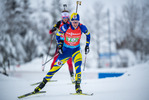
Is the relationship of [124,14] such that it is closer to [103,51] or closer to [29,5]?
[103,51]

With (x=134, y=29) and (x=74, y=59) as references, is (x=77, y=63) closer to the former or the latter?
(x=74, y=59)

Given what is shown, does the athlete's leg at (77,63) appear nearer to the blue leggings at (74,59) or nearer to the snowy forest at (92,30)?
the blue leggings at (74,59)

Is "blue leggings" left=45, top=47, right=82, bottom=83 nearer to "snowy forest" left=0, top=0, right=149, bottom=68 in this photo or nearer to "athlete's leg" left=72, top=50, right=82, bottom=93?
"athlete's leg" left=72, top=50, right=82, bottom=93

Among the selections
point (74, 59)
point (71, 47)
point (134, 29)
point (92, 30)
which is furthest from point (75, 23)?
point (134, 29)

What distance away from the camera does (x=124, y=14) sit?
2284cm

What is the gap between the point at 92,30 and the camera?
843 inches

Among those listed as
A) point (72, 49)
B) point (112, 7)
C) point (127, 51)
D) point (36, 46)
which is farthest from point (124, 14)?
point (72, 49)

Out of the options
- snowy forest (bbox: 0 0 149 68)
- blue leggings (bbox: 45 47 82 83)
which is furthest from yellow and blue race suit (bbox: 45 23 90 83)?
snowy forest (bbox: 0 0 149 68)

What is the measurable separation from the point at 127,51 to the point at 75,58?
19.9 metres

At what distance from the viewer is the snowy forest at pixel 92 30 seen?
720 inches

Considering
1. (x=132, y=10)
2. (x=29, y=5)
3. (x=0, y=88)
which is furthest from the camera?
(x=132, y=10)

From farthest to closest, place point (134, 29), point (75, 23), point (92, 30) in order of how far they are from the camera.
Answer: point (134, 29), point (92, 30), point (75, 23)

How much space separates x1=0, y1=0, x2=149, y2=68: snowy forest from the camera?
1828 cm

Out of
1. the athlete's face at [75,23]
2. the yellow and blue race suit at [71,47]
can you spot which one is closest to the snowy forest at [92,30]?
the yellow and blue race suit at [71,47]
